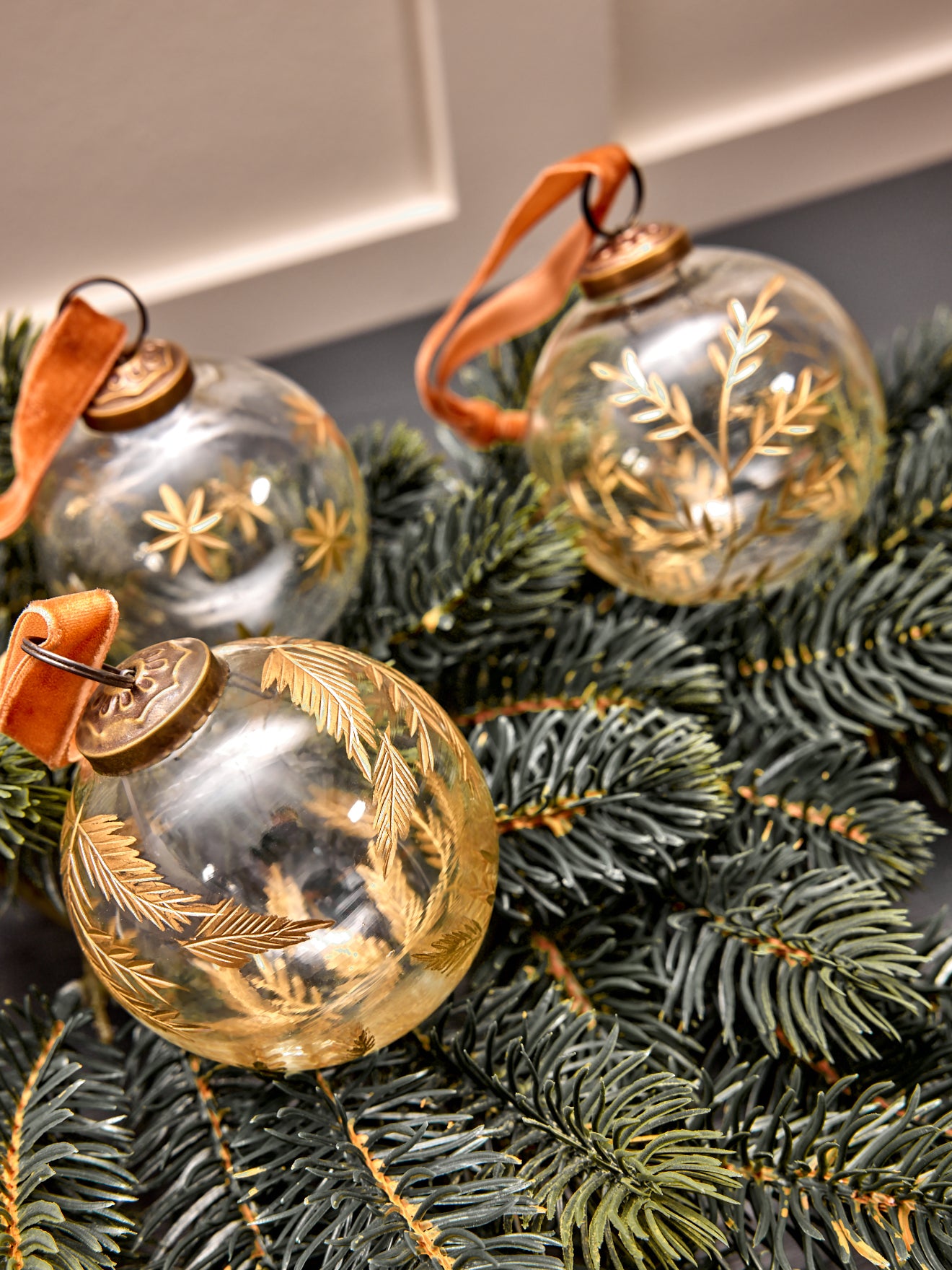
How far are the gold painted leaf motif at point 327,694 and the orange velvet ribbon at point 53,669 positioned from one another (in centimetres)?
6

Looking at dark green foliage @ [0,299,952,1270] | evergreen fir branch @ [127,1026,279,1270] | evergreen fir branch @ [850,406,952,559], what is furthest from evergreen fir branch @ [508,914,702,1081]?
evergreen fir branch @ [850,406,952,559]

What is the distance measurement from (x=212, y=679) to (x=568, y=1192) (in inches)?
8.9

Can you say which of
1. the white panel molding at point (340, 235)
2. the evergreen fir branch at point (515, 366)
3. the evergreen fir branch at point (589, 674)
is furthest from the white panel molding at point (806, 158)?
the evergreen fir branch at point (589, 674)

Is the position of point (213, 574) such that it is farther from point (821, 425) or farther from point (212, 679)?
point (821, 425)

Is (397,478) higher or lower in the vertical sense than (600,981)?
higher

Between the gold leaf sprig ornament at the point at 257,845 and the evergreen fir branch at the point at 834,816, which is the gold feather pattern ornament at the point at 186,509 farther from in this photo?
the evergreen fir branch at the point at 834,816

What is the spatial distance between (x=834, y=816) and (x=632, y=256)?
267mm

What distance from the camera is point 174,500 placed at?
0.45 m

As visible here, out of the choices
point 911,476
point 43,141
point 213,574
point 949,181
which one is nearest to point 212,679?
point 213,574

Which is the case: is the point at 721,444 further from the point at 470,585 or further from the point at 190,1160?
the point at 190,1160

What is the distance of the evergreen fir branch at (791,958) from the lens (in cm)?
39

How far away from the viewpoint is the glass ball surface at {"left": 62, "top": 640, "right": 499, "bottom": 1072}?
0.32 metres

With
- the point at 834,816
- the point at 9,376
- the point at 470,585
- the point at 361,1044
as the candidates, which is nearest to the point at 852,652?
the point at 834,816

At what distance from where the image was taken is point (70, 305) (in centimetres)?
46
